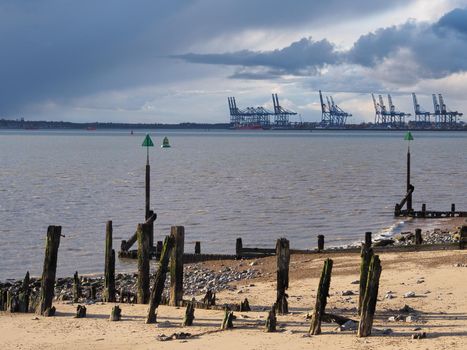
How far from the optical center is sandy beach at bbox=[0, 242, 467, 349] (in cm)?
1328

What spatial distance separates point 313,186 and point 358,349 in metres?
49.2

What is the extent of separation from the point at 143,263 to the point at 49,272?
192cm

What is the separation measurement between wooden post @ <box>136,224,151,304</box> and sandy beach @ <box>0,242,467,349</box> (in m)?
0.58

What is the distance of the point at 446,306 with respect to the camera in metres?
15.4

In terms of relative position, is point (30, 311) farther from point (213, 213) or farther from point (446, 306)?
point (213, 213)

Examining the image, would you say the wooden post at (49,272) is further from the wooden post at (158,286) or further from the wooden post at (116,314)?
the wooden post at (158,286)

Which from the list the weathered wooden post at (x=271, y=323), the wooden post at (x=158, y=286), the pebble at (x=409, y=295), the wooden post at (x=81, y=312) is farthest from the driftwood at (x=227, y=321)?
the pebble at (x=409, y=295)

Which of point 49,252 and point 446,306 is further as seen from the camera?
point 49,252

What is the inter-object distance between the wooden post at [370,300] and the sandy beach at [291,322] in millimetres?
211

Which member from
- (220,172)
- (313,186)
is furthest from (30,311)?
(220,172)

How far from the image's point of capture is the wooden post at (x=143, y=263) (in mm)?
17469

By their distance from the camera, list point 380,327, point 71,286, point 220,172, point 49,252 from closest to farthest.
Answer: point 380,327, point 49,252, point 71,286, point 220,172

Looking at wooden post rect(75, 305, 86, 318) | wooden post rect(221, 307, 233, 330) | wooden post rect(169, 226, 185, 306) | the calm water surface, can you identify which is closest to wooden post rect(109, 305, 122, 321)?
wooden post rect(75, 305, 86, 318)

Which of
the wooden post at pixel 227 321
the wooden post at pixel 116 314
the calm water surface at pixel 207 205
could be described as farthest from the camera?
the calm water surface at pixel 207 205
